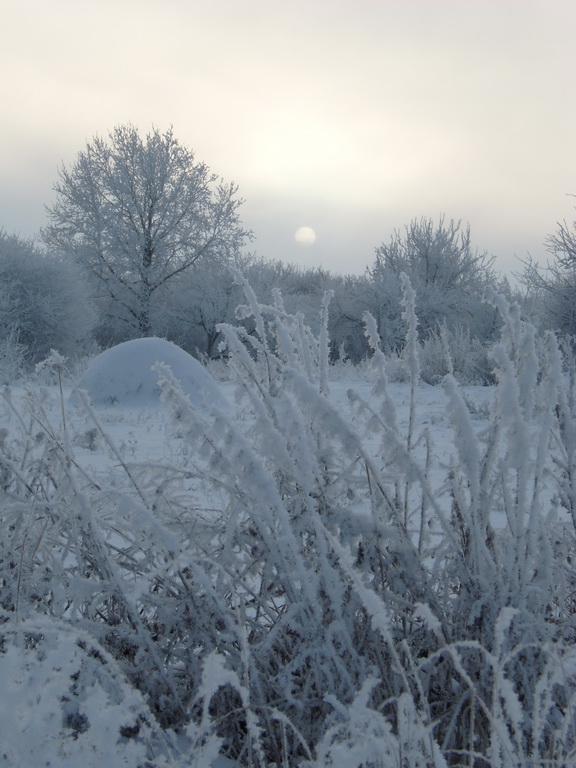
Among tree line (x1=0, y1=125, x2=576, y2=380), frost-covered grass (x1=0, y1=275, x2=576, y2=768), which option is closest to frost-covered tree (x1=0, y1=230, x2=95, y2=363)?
tree line (x1=0, y1=125, x2=576, y2=380)

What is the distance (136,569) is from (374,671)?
58cm

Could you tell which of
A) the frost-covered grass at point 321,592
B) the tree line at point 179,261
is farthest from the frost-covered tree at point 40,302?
the frost-covered grass at point 321,592

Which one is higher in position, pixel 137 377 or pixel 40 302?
pixel 40 302

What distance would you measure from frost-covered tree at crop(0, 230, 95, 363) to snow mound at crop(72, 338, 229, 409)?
7.55 metres

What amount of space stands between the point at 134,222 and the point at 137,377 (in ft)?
51.3

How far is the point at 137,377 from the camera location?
22.2 feet

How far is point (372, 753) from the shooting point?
832 mm

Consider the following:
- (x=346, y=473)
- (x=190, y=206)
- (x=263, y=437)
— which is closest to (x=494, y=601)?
(x=346, y=473)

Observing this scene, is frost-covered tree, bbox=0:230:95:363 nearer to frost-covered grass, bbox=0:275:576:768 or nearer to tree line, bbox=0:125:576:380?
tree line, bbox=0:125:576:380

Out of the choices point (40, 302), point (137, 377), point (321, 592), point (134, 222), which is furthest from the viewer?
point (134, 222)

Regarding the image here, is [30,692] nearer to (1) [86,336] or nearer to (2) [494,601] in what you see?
(2) [494,601]

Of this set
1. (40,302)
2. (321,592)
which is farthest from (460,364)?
(40,302)

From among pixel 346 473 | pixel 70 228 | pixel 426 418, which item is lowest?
pixel 426 418

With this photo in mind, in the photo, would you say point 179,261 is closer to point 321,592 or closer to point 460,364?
point 460,364
